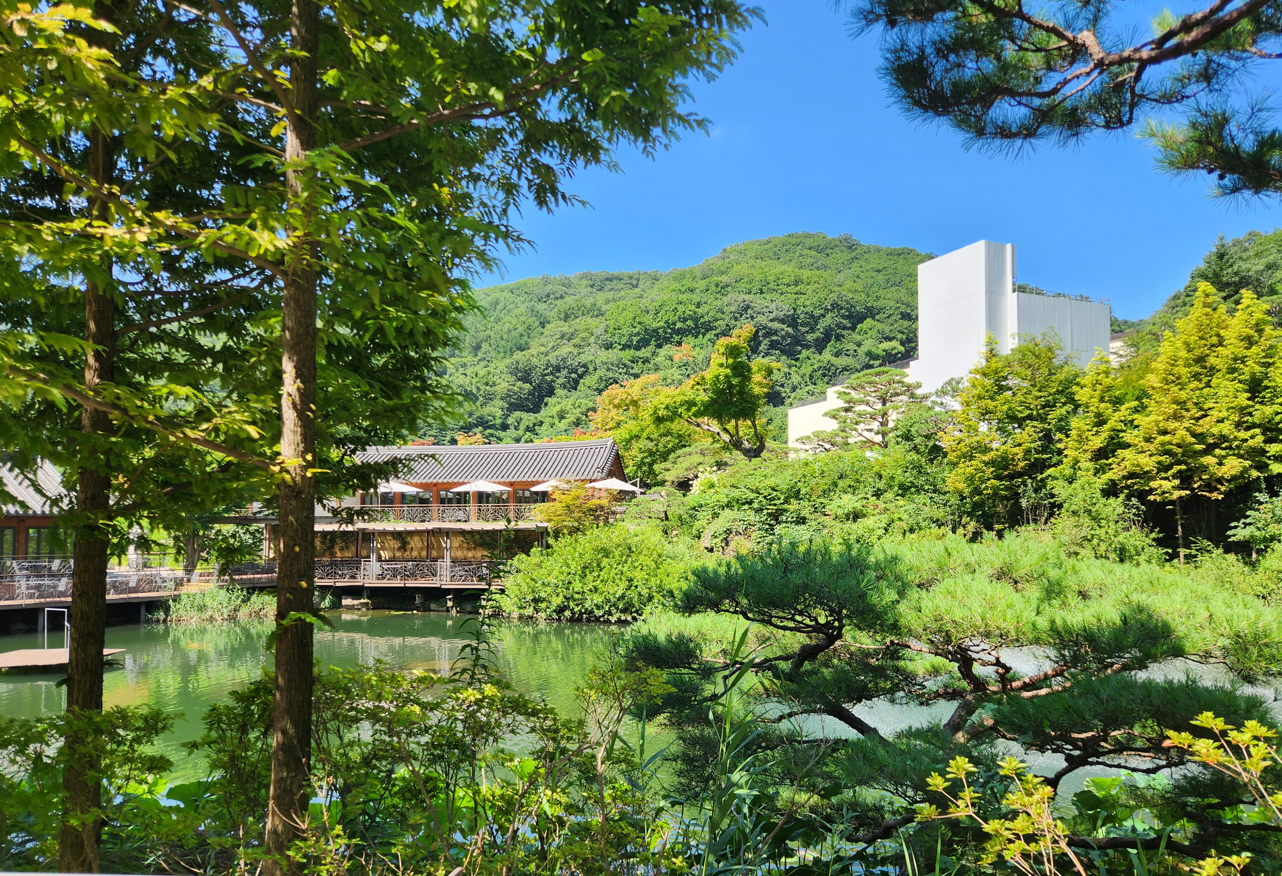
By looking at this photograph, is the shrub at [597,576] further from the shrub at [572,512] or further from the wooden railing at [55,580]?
the wooden railing at [55,580]

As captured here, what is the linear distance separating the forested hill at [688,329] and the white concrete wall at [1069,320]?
7.30 meters

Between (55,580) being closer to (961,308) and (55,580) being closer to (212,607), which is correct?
(212,607)

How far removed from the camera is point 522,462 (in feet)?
60.4

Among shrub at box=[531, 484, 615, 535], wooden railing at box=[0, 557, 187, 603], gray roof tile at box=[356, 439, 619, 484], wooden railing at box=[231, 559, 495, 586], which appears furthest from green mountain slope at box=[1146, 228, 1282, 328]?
wooden railing at box=[0, 557, 187, 603]

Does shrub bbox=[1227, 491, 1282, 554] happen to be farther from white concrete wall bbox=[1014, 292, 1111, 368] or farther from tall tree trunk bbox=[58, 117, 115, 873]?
tall tree trunk bbox=[58, 117, 115, 873]

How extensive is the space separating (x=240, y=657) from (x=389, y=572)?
5460 mm

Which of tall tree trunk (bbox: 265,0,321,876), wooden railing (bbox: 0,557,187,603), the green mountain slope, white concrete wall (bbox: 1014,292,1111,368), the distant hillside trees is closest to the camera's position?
tall tree trunk (bbox: 265,0,321,876)

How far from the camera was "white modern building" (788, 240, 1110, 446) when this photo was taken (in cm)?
1342

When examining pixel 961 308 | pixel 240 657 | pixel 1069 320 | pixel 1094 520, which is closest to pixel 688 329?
pixel 961 308

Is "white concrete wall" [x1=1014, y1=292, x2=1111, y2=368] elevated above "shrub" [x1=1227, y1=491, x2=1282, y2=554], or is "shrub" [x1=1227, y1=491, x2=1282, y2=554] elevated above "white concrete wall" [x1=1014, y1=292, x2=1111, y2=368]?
"white concrete wall" [x1=1014, y1=292, x2=1111, y2=368]

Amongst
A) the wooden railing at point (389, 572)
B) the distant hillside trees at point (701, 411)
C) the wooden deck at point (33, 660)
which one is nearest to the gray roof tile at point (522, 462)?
the distant hillside trees at point (701, 411)

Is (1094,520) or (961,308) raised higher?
(961,308)

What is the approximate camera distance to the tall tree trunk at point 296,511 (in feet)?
6.23

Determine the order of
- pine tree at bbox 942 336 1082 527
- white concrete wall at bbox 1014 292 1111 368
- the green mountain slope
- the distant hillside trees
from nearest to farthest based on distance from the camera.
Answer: pine tree at bbox 942 336 1082 527 < white concrete wall at bbox 1014 292 1111 368 < the green mountain slope < the distant hillside trees
